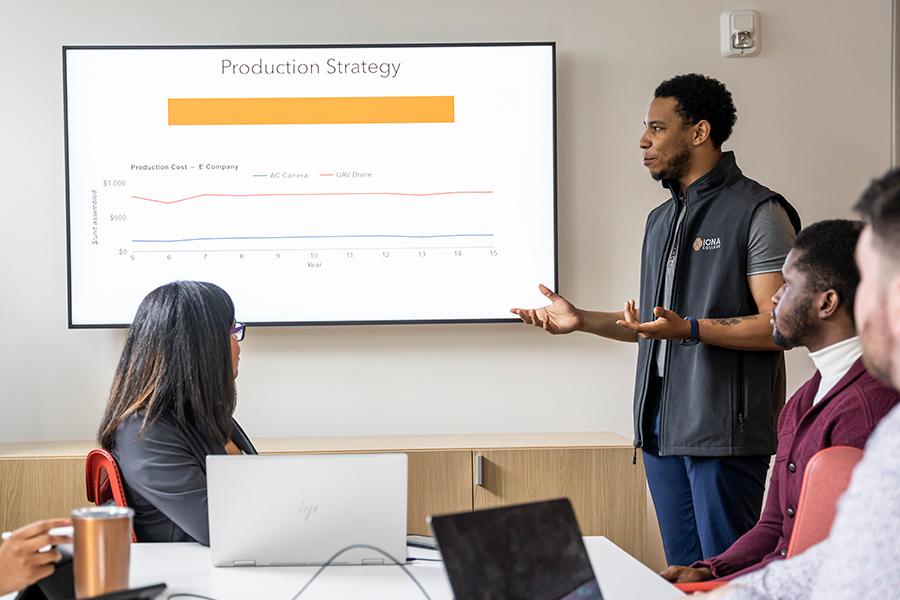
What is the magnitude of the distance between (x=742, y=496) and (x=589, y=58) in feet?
5.63

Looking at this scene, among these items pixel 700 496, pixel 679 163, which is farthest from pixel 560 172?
pixel 700 496

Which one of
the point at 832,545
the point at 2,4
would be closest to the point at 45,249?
the point at 2,4

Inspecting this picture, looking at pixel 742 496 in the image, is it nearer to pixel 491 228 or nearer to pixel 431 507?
pixel 431 507

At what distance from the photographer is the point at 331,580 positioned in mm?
1629

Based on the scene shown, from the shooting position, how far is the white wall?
139 inches

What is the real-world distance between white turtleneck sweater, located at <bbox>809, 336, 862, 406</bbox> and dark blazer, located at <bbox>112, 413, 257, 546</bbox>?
51.2 inches

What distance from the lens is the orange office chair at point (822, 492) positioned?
163 cm

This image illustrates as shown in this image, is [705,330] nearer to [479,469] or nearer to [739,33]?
[479,469]

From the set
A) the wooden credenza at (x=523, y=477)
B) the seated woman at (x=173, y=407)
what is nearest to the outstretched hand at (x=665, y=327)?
the wooden credenza at (x=523, y=477)

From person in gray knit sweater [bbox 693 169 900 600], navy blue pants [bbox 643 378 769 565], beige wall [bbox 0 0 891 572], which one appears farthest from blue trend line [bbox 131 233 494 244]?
person in gray knit sweater [bbox 693 169 900 600]

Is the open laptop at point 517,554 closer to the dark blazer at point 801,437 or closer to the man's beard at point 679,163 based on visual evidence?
the dark blazer at point 801,437

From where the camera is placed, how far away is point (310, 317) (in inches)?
138

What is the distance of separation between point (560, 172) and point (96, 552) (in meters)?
2.60

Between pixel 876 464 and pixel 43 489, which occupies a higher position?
pixel 876 464
